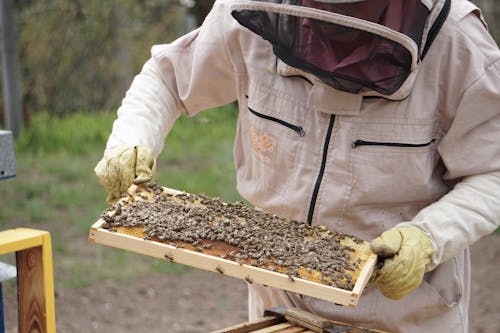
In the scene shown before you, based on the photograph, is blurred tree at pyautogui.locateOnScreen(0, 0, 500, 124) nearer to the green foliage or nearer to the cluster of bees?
the green foliage

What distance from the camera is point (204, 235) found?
6.26 feet

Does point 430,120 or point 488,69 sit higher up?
point 488,69

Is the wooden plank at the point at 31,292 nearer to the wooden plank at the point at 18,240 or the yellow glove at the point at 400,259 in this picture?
the wooden plank at the point at 18,240

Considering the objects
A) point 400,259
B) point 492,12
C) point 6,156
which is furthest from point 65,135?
point 400,259

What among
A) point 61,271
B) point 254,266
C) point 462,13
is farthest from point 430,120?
point 61,271

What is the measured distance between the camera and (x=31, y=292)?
1936 mm

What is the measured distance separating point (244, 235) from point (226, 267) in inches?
5.6

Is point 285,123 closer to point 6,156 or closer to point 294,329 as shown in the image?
point 294,329

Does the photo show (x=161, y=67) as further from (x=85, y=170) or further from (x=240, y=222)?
(x=85, y=170)

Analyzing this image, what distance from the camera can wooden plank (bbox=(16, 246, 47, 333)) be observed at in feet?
6.30

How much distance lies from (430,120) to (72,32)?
671cm

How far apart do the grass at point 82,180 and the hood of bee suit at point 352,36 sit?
7.46ft

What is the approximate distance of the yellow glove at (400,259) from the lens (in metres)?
1.87

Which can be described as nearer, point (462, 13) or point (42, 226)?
point (462, 13)
